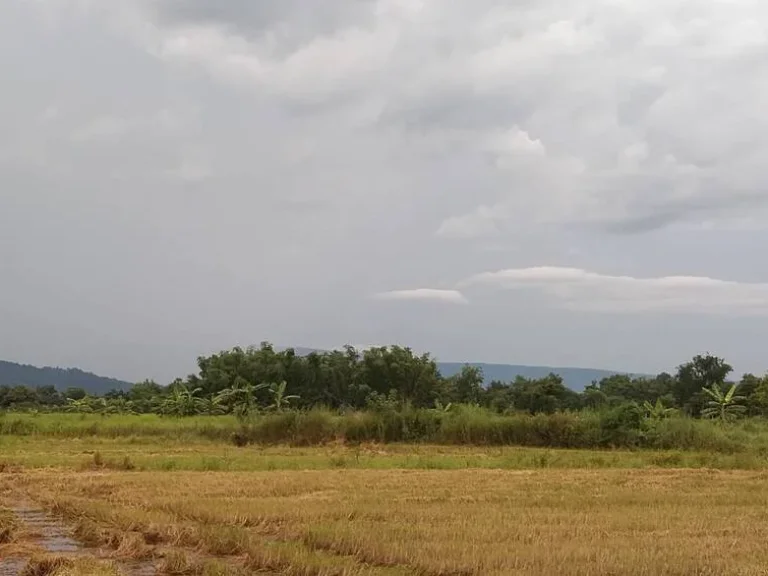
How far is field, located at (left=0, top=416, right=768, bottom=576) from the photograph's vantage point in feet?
30.8

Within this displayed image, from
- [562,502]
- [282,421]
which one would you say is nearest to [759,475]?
[562,502]

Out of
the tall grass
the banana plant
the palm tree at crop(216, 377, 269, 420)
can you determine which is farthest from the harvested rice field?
the palm tree at crop(216, 377, 269, 420)

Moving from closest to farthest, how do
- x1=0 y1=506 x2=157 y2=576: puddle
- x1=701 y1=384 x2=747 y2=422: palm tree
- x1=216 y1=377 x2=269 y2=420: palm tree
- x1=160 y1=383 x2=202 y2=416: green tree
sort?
x1=0 y1=506 x2=157 y2=576: puddle < x1=701 y1=384 x2=747 y2=422: palm tree < x1=216 y1=377 x2=269 y2=420: palm tree < x1=160 y1=383 x2=202 y2=416: green tree

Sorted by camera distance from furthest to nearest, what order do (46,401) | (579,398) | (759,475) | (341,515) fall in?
(46,401) → (579,398) → (759,475) → (341,515)

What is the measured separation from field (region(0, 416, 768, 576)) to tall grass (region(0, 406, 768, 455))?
36.7 feet

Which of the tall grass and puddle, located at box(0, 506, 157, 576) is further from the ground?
the tall grass

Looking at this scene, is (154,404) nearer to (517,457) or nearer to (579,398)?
(579,398)

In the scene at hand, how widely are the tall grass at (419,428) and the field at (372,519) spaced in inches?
441

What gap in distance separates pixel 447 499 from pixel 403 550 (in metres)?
6.44

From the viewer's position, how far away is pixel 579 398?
53.6 metres

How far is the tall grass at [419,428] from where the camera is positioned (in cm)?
3725

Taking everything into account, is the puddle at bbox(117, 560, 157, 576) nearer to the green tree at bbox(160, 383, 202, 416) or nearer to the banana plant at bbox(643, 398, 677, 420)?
the banana plant at bbox(643, 398, 677, 420)

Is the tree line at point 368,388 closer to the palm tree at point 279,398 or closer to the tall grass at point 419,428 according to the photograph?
the palm tree at point 279,398

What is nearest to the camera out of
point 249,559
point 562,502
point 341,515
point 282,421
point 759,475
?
point 249,559
